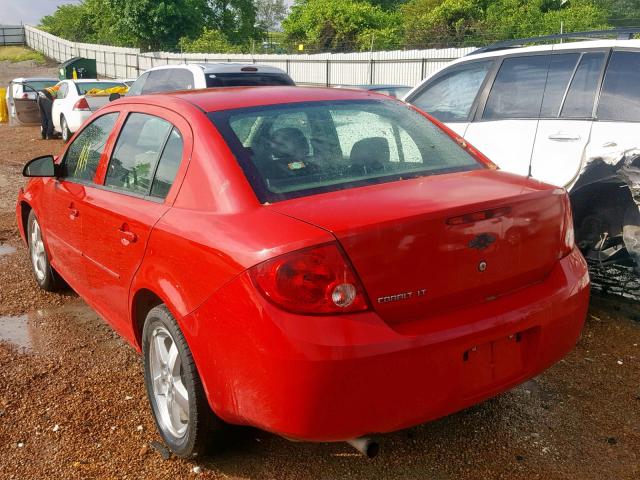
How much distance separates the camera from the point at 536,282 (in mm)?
2859

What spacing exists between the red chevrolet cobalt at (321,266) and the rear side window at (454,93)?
84.1 inches

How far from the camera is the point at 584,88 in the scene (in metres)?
4.82

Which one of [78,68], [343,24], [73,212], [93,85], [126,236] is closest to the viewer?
[126,236]

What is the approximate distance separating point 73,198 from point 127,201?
859mm

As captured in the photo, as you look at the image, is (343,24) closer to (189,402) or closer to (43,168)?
(43,168)

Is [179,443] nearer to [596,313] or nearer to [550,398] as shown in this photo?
[550,398]

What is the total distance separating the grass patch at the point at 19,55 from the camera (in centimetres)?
6019

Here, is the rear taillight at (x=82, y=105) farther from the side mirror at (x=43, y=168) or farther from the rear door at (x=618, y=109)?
the rear door at (x=618, y=109)

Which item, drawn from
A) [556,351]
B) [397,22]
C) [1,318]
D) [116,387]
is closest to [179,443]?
[116,387]

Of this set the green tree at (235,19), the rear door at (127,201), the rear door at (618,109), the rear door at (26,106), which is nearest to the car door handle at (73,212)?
the rear door at (127,201)

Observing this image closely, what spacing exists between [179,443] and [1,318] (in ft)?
8.59

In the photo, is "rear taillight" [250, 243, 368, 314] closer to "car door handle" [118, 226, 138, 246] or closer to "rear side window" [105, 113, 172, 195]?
"car door handle" [118, 226, 138, 246]

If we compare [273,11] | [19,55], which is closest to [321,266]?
[19,55]

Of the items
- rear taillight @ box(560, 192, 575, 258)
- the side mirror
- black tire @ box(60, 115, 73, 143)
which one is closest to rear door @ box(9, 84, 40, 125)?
black tire @ box(60, 115, 73, 143)
